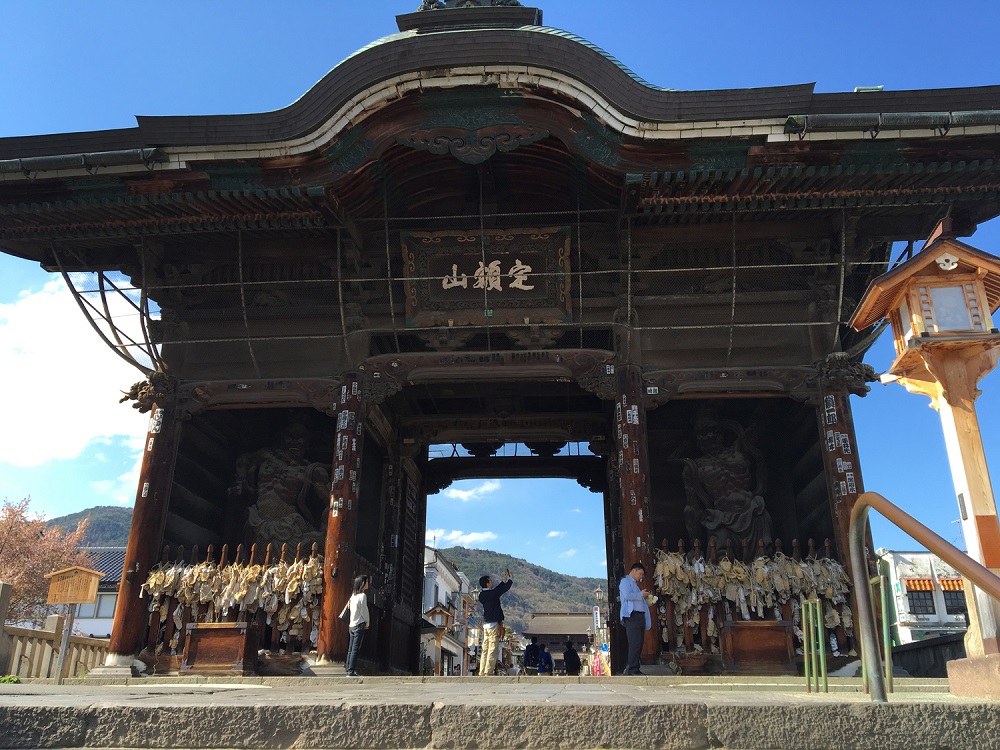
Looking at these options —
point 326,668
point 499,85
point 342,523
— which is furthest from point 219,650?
point 499,85

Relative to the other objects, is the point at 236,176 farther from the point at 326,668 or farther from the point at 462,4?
the point at 326,668

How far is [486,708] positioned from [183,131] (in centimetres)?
883

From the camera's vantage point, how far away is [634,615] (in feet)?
28.3

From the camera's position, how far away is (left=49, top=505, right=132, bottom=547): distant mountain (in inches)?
3738

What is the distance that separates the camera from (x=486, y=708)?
3193 mm

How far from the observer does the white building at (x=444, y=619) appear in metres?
30.7

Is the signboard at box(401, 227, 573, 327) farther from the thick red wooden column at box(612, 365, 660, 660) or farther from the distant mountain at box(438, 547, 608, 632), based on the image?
the distant mountain at box(438, 547, 608, 632)

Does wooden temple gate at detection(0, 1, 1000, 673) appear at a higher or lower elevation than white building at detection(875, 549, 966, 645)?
higher

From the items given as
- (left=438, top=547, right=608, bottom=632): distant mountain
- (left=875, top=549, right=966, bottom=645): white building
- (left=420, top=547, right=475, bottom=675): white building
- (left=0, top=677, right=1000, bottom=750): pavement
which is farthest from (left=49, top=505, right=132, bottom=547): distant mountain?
(left=0, top=677, right=1000, bottom=750): pavement

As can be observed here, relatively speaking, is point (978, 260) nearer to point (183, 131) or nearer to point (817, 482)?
point (817, 482)

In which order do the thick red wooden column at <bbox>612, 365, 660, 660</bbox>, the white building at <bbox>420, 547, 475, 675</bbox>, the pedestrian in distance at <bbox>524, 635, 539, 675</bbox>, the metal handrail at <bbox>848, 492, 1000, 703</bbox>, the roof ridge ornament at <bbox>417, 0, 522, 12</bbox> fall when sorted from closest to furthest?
the metal handrail at <bbox>848, 492, 1000, 703</bbox> → the thick red wooden column at <bbox>612, 365, 660, 660</bbox> → the roof ridge ornament at <bbox>417, 0, 522, 12</bbox> → the pedestrian in distance at <bbox>524, 635, 539, 675</bbox> → the white building at <bbox>420, 547, 475, 675</bbox>

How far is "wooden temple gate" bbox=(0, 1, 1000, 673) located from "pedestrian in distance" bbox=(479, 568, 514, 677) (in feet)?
6.53

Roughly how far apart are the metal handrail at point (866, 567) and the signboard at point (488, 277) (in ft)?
24.4

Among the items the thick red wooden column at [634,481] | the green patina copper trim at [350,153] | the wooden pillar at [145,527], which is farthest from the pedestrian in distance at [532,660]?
the green patina copper trim at [350,153]
